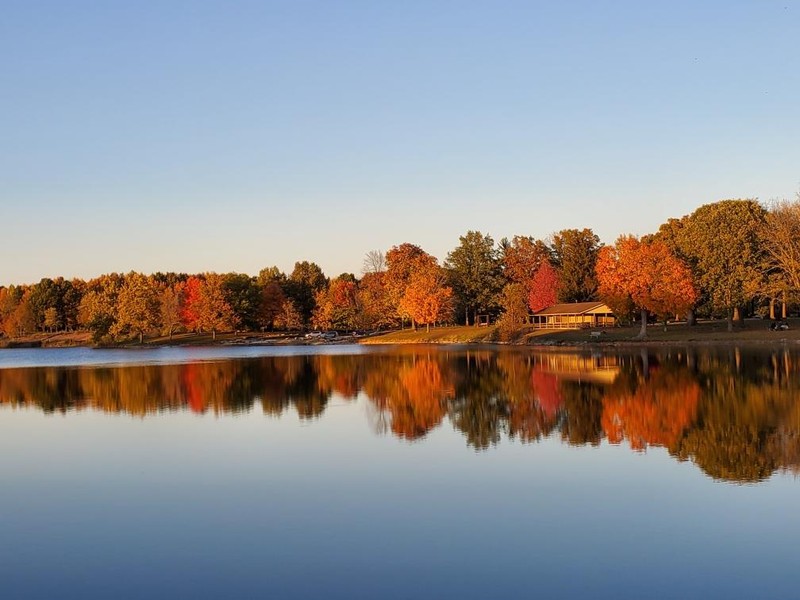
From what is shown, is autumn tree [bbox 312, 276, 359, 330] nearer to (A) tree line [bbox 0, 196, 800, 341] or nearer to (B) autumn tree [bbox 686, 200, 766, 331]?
(A) tree line [bbox 0, 196, 800, 341]

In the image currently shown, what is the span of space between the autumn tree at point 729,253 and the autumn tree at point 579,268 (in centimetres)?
2921

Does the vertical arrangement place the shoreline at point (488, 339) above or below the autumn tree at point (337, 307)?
below

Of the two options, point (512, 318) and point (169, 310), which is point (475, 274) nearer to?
point (512, 318)

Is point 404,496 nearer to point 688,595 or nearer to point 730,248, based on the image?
point 688,595

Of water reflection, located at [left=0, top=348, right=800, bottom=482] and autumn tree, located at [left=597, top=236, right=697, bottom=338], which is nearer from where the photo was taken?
water reflection, located at [left=0, top=348, right=800, bottom=482]

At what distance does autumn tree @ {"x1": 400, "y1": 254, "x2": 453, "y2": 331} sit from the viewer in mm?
112438

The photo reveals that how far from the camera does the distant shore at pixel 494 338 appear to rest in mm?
76750

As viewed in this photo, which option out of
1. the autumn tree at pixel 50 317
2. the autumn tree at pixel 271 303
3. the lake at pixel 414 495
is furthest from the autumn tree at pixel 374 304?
the lake at pixel 414 495

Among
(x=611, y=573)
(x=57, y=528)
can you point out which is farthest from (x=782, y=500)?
(x=57, y=528)

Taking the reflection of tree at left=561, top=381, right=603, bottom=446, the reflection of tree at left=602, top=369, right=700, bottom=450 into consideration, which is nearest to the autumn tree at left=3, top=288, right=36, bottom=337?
the reflection of tree at left=561, top=381, right=603, bottom=446

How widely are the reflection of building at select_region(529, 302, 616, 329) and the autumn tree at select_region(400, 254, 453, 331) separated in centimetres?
1257

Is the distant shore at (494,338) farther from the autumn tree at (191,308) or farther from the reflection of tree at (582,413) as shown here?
the reflection of tree at (582,413)

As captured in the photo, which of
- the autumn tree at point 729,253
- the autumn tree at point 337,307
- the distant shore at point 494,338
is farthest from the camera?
the autumn tree at point 337,307

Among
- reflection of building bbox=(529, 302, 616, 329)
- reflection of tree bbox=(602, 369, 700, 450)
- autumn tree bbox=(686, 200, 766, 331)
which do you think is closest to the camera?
reflection of tree bbox=(602, 369, 700, 450)
